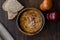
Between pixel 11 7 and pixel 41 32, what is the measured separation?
0.18 m

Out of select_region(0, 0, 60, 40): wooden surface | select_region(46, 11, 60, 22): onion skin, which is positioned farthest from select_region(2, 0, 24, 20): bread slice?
select_region(46, 11, 60, 22): onion skin

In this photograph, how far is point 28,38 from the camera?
47.1 inches

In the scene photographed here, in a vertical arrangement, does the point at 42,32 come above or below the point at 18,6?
below

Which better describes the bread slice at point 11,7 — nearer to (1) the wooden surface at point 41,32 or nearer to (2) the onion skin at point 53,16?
(1) the wooden surface at point 41,32

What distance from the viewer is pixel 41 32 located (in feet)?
3.91

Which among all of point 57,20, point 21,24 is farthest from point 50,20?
point 21,24

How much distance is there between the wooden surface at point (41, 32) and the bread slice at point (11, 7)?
21 mm

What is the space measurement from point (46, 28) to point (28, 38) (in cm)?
9

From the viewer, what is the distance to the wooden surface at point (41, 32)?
119 centimetres

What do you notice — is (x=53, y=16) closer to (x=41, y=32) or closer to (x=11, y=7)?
(x=41, y=32)

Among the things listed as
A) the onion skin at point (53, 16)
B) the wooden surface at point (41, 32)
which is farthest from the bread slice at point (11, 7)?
the onion skin at point (53, 16)

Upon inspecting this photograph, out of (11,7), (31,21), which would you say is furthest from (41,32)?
(11,7)

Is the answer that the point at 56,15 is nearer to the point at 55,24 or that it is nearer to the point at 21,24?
the point at 55,24

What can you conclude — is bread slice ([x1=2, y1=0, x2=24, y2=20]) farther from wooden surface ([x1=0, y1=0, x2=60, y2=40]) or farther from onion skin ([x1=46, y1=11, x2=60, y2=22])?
onion skin ([x1=46, y1=11, x2=60, y2=22])
